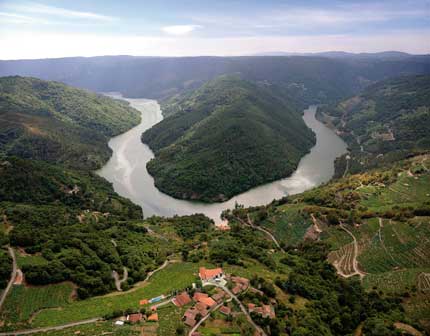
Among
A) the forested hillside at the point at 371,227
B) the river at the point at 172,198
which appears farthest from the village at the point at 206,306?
the river at the point at 172,198

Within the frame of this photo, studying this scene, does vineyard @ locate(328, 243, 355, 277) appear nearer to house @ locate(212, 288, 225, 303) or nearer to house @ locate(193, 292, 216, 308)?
house @ locate(212, 288, 225, 303)

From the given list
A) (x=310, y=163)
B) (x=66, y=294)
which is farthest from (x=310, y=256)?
(x=310, y=163)

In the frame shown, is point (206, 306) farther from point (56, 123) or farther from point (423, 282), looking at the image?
point (56, 123)

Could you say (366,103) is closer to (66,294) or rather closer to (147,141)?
(147,141)

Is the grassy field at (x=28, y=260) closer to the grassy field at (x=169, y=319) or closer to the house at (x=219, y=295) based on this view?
the grassy field at (x=169, y=319)

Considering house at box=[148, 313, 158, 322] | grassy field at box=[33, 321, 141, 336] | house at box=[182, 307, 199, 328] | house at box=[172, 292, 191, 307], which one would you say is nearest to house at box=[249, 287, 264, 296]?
house at box=[172, 292, 191, 307]

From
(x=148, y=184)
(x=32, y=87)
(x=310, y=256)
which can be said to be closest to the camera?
(x=310, y=256)
